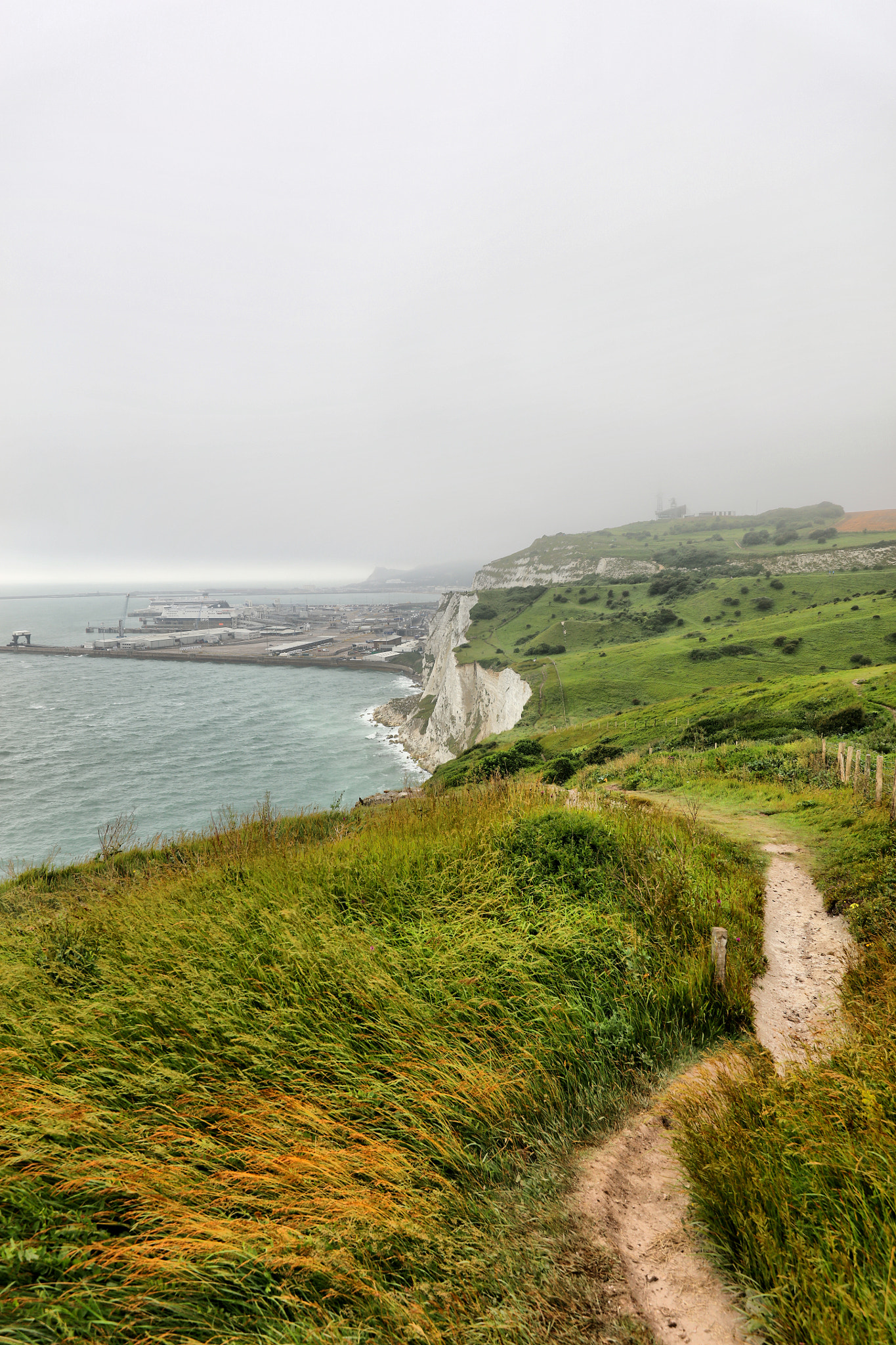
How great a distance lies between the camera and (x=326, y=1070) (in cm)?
383

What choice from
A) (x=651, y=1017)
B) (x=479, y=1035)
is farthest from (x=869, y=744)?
(x=479, y=1035)

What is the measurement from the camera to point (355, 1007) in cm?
436

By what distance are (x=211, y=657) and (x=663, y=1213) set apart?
170 metres

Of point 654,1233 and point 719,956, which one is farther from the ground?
point 719,956

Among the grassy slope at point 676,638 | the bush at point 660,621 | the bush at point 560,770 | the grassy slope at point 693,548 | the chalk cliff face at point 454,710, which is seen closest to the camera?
the bush at point 560,770

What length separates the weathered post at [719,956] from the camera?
5059mm

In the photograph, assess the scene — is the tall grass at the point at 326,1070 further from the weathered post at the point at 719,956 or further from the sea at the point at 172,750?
the sea at the point at 172,750

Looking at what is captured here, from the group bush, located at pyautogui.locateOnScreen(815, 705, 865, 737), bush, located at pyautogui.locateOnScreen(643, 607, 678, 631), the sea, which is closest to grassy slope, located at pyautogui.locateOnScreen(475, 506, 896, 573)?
bush, located at pyautogui.locateOnScreen(643, 607, 678, 631)

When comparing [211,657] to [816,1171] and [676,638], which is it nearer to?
[676,638]

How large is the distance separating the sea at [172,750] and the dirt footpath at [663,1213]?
78.2ft

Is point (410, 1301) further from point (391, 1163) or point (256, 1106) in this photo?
point (256, 1106)

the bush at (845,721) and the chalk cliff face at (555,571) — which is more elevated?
the chalk cliff face at (555,571)

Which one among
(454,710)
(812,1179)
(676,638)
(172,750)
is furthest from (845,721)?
(172,750)

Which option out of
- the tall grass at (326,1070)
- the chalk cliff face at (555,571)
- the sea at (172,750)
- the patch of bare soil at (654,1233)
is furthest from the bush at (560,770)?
the chalk cliff face at (555,571)
